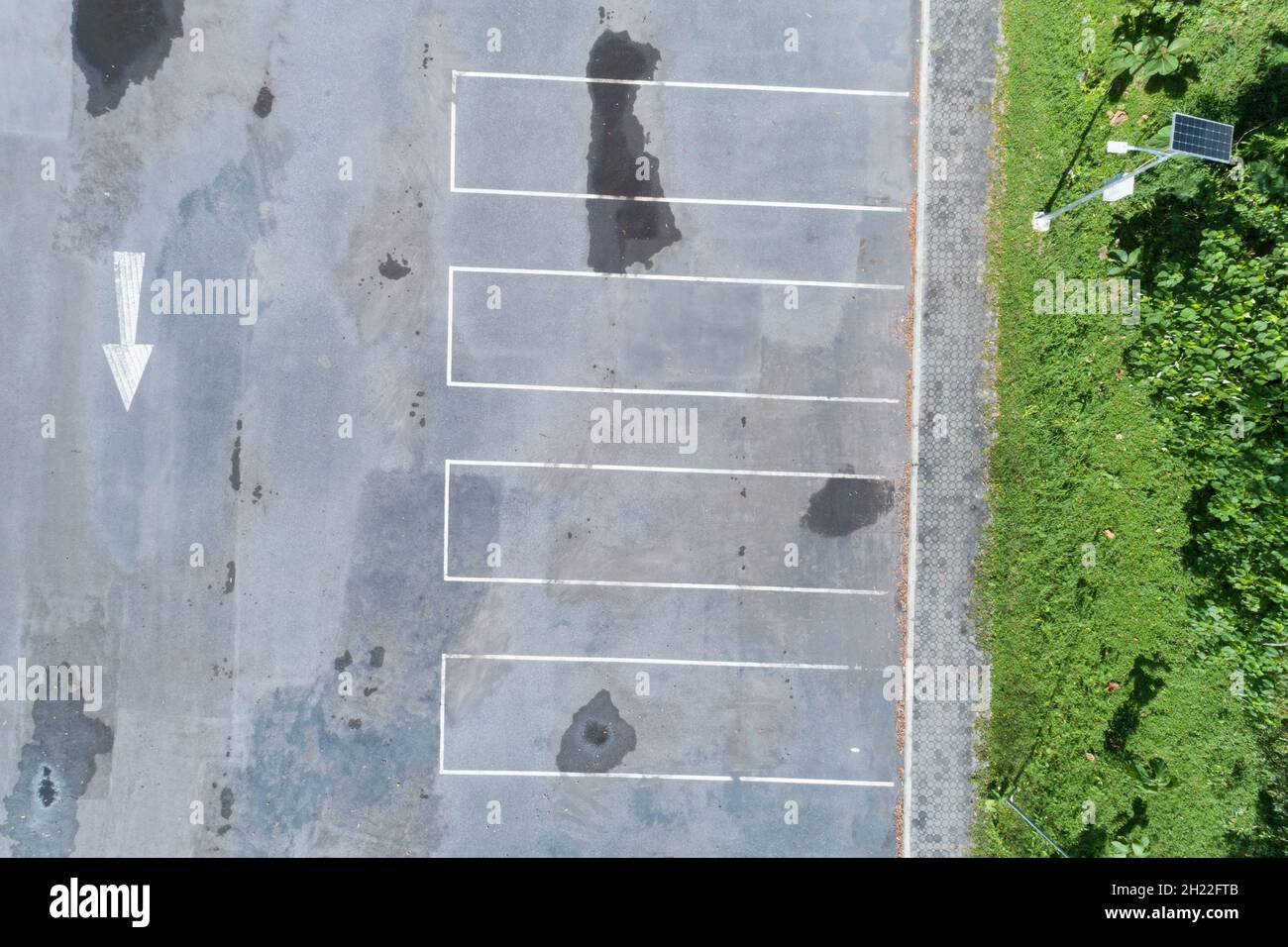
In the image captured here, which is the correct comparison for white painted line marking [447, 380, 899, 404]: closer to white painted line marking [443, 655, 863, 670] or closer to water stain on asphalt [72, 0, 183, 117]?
white painted line marking [443, 655, 863, 670]

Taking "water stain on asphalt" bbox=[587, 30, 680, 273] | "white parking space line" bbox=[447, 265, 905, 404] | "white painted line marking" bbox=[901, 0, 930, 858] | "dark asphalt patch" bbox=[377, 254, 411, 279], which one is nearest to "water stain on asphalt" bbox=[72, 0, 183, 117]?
"dark asphalt patch" bbox=[377, 254, 411, 279]

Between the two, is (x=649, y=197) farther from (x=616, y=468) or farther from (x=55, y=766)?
(x=55, y=766)

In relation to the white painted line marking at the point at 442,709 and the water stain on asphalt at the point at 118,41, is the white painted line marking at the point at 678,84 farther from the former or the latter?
the white painted line marking at the point at 442,709

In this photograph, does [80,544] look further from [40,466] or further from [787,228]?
[787,228]

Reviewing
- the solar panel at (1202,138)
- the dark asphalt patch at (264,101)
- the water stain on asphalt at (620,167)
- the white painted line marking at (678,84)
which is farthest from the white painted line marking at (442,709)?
the solar panel at (1202,138)

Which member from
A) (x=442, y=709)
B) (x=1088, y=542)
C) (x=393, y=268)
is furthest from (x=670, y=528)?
(x=1088, y=542)

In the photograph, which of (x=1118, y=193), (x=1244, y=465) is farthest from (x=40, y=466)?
(x=1244, y=465)
